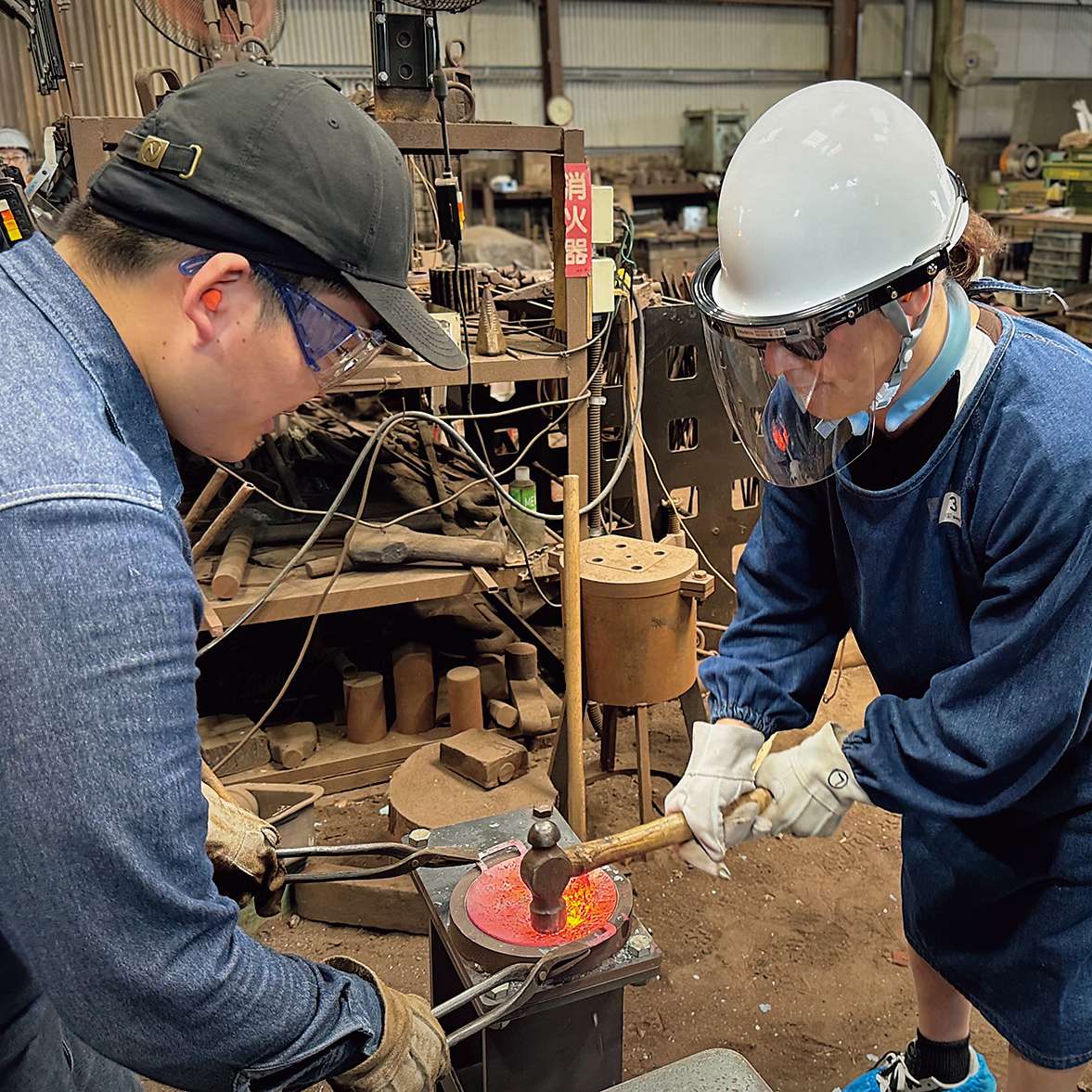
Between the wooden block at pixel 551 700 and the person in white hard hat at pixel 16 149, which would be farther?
the person in white hard hat at pixel 16 149

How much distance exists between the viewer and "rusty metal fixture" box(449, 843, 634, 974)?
5.03 feet

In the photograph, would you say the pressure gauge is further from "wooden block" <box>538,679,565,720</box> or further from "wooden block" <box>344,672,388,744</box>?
"wooden block" <box>344,672,388,744</box>

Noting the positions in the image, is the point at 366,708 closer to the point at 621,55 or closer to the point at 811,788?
the point at 811,788

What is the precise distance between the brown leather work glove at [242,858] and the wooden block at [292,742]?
1738 mm

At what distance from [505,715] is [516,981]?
2.06m

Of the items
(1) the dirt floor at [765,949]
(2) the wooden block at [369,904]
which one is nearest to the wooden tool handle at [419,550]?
(1) the dirt floor at [765,949]

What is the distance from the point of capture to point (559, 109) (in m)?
9.88

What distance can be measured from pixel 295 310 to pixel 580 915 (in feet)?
3.47

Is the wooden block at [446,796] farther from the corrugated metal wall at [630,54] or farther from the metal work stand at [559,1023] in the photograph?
the corrugated metal wall at [630,54]

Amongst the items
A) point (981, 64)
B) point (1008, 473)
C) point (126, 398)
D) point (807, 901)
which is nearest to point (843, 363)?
point (1008, 473)

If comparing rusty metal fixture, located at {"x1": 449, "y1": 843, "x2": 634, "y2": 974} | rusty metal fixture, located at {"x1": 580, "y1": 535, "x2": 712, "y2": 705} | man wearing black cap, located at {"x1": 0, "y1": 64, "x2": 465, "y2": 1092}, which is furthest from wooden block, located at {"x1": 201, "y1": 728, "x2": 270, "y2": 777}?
man wearing black cap, located at {"x1": 0, "y1": 64, "x2": 465, "y2": 1092}

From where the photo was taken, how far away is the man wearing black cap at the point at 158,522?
868 mm

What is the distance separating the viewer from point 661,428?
3916 millimetres

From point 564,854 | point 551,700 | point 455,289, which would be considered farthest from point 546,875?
point 455,289
